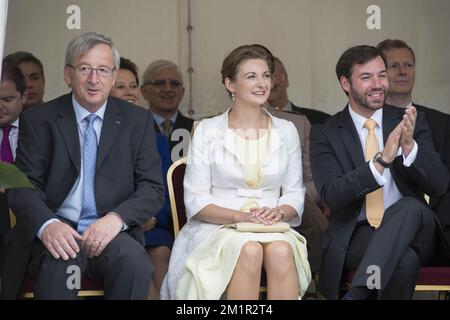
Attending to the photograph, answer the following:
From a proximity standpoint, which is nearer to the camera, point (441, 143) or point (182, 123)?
point (441, 143)

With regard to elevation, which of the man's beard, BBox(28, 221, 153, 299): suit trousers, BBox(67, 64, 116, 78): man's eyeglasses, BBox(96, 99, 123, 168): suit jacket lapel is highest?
BBox(67, 64, 116, 78): man's eyeglasses

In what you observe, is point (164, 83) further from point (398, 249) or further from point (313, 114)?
point (398, 249)

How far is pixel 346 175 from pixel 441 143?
3.11ft

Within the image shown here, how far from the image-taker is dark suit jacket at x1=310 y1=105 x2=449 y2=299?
5.14 metres

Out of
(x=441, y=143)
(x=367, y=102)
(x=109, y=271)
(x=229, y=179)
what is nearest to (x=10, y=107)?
(x=229, y=179)

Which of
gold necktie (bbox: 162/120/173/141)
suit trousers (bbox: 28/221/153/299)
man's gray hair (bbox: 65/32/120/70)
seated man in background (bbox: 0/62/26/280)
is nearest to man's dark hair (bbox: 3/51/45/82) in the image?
seated man in background (bbox: 0/62/26/280)

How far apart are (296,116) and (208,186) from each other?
1072 mm

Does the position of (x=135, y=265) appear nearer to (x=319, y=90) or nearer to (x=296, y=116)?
(x=296, y=116)

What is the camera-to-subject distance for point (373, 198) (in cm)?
529

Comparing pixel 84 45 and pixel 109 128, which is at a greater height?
pixel 84 45

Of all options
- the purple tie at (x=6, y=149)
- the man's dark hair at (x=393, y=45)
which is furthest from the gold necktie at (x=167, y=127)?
the man's dark hair at (x=393, y=45)

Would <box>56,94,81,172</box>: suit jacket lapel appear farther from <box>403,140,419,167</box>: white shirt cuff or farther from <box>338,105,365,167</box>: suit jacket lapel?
<box>403,140,419,167</box>: white shirt cuff

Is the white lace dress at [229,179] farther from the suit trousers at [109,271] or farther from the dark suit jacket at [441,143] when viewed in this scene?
the dark suit jacket at [441,143]

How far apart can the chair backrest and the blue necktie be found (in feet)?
1.59
